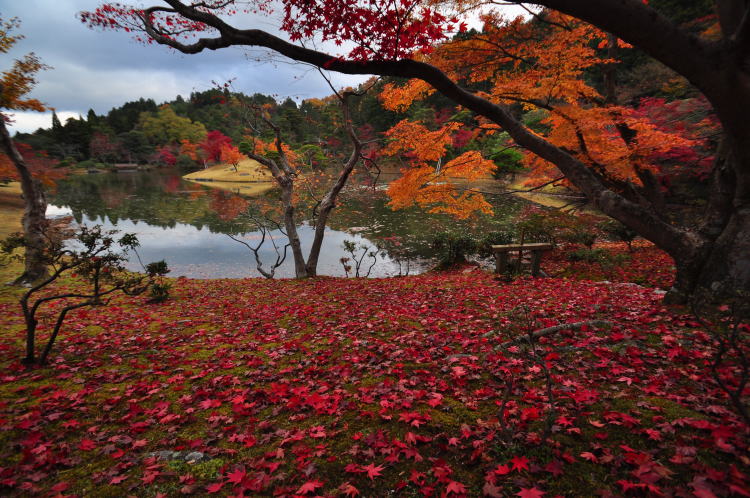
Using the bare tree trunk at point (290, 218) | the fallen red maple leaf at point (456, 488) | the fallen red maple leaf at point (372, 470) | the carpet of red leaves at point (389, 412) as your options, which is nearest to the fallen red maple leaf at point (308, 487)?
the carpet of red leaves at point (389, 412)

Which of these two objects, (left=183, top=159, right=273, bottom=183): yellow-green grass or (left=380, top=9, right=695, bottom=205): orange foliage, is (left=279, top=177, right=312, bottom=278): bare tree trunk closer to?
(left=380, top=9, right=695, bottom=205): orange foliage

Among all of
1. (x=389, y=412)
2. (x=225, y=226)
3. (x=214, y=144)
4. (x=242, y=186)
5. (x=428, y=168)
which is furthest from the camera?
(x=214, y=144)

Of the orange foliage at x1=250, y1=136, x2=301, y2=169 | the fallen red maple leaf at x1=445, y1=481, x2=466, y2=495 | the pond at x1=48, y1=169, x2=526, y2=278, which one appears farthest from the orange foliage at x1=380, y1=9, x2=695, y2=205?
the fallen red maple leaf at x1=445, y1=481, x2=466, y2=495

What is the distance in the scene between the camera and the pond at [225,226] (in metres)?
17.6

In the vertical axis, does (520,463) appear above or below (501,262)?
→ above

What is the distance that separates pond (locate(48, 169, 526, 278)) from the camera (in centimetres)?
1758

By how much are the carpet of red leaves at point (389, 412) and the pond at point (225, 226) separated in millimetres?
7873

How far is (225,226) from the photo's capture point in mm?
25016

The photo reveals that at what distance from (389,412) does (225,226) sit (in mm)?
25046

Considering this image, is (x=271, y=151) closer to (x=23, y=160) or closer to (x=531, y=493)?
(x=23, y=160)

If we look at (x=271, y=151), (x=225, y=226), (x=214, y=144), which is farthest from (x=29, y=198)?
(x=214, y=144)

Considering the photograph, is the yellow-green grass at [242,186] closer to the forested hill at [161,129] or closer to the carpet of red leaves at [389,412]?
the forested hill at [161,129]

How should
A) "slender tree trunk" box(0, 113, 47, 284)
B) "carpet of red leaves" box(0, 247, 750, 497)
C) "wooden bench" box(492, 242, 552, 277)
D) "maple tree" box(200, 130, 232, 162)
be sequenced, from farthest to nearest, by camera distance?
"maple tree" box(200, 130, 232, 162), "wooden bench" box(492, 242, 552, 277), "slender tree trunk" box(0, 113, 47, 284), "carpet of red leaves" box(0, 247, 750, 497)

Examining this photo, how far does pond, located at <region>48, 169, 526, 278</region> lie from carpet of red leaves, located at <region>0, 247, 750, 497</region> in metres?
7.87
